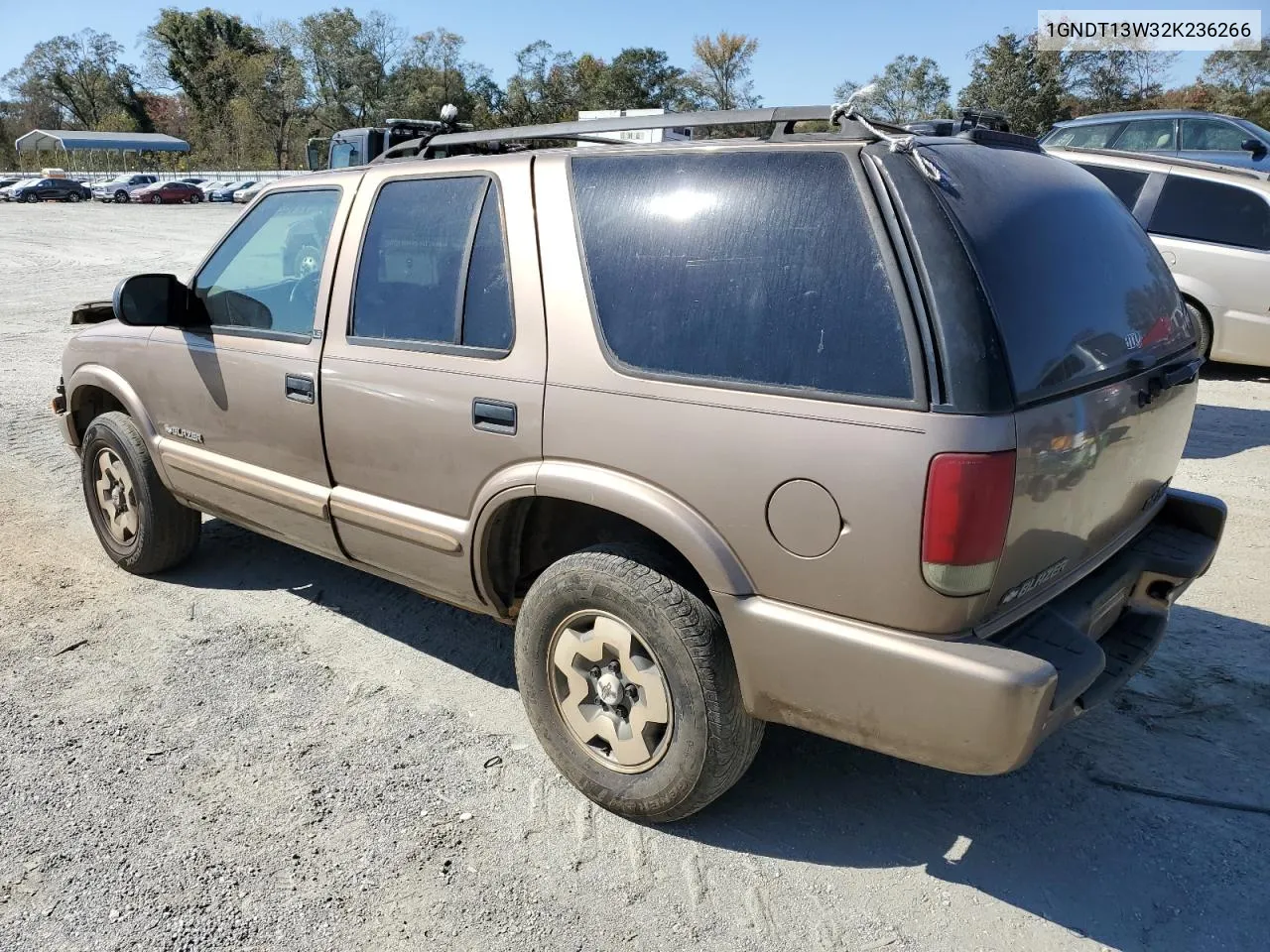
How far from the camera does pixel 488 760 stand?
125 inches

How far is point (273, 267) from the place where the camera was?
3.83 meters

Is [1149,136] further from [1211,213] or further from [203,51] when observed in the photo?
[203,51]

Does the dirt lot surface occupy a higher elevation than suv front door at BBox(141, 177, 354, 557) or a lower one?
lower

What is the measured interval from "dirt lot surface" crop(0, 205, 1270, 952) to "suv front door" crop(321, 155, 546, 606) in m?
0.64

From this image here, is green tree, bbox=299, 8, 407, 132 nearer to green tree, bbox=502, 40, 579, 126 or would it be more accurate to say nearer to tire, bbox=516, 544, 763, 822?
green tree, bbox=502, 40, 579, 126

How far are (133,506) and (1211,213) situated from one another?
854 centimetres

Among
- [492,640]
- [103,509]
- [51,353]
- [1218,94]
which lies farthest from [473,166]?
[1218,94]

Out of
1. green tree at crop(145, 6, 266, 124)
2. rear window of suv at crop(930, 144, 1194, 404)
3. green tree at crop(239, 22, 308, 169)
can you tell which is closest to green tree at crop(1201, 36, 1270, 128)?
rear window of suv at crop(930, 144, 1194, 404)

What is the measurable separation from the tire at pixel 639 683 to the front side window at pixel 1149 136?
1136 centimetres

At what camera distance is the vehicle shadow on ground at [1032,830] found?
8.31ft

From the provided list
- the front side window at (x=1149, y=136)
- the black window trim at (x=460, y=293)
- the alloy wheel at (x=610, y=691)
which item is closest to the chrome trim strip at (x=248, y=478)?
the black window trim at (x=460, y=293)

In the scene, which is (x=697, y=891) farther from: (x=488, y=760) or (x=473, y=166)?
(x=473, y=166)

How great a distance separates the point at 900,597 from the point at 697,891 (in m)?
1.02

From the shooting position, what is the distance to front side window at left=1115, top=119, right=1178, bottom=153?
37.7ft
